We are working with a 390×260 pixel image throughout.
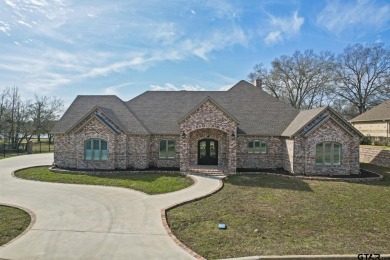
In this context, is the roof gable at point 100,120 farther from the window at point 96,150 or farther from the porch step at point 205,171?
the porch step at point 205,171

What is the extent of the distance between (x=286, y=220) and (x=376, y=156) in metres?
20.1

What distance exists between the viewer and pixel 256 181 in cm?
1731

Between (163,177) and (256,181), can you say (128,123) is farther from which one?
(256,181)

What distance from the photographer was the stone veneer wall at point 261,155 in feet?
71.2

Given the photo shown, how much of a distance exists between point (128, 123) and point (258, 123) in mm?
11255

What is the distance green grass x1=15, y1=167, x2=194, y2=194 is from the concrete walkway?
0.90 metres

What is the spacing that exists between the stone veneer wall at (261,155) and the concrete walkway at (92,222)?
6.30 m

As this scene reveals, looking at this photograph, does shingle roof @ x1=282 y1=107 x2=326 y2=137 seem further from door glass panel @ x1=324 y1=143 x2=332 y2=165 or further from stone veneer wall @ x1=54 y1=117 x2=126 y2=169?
stone veneer wall @ x1=54 y1=117 x2=126 y2=169

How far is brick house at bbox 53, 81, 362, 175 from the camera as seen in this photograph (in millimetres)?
19531

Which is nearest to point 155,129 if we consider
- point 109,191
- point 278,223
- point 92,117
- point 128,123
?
point 128,123

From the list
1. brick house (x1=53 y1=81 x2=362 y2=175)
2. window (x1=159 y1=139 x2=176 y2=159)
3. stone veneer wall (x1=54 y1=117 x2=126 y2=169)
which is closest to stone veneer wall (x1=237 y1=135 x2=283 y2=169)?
brick house (x1=53 y1=81 x2=362 y2=175)

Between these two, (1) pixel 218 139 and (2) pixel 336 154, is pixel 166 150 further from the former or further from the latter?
(2) pixel 336 154

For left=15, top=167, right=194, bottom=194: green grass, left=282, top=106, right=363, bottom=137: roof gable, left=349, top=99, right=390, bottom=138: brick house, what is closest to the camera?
left=15, top=167, right=194, bottom=194: green grass

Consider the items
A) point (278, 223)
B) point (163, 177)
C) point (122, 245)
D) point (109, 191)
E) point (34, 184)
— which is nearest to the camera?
point (122, 245)
